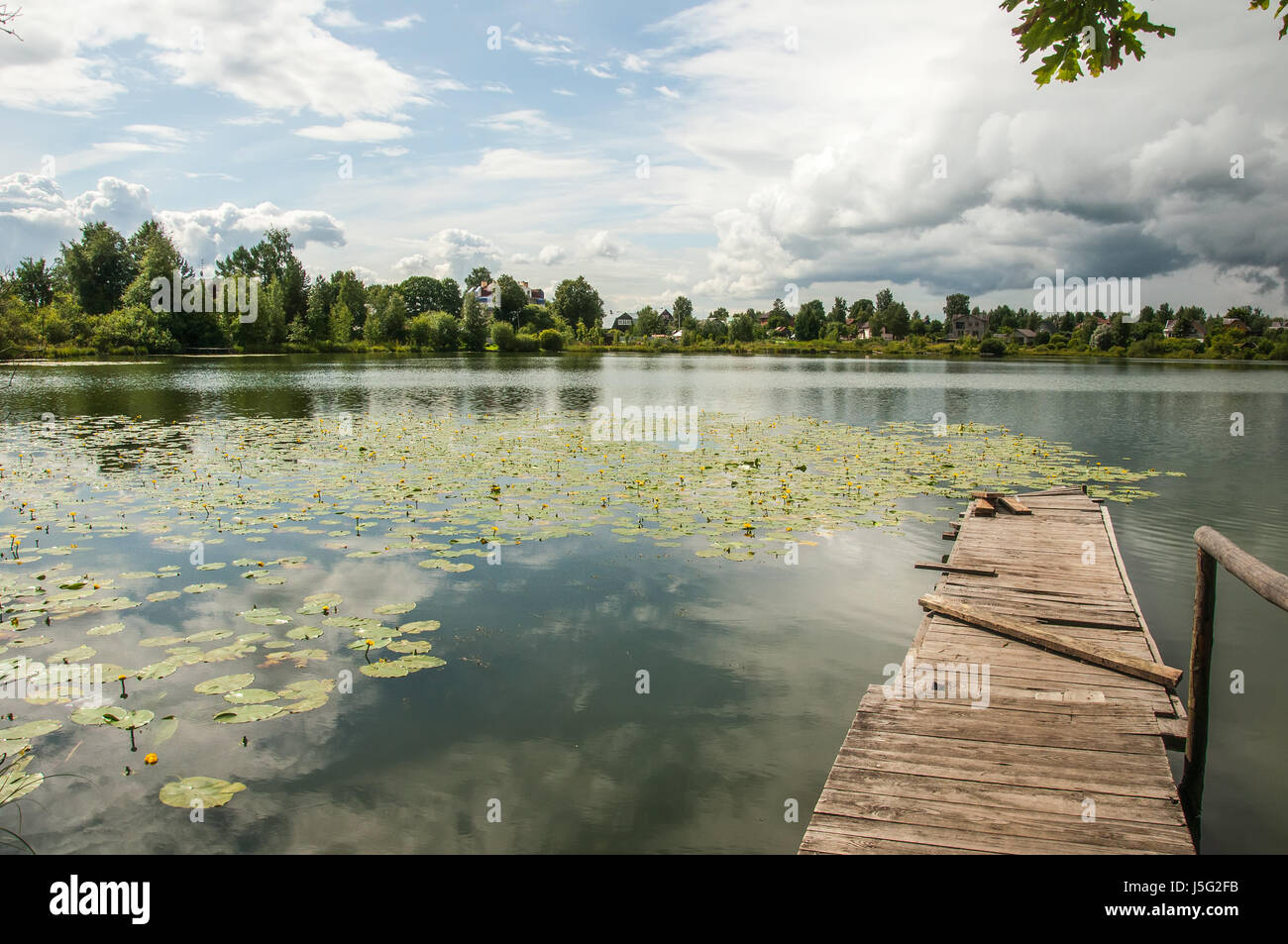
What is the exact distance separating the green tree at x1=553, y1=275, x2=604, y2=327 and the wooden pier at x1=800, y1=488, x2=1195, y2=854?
5362 inches

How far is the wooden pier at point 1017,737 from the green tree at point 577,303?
136206 millimetres

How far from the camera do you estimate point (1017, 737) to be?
15.8ft

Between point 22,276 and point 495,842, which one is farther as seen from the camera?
point 22,276

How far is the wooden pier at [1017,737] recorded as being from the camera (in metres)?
3.77

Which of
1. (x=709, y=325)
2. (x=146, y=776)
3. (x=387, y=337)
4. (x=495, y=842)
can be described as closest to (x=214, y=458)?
(x=146, y=776)

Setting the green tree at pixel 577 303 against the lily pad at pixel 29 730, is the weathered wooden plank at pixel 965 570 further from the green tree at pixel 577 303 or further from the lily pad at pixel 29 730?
the green tree at pixel 577 303

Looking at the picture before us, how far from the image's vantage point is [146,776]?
486 centimetres

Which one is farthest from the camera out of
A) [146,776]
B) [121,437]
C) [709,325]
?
[709,325]

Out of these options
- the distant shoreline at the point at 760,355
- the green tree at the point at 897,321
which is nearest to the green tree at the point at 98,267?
the distant shoreline at the point at 760,355
